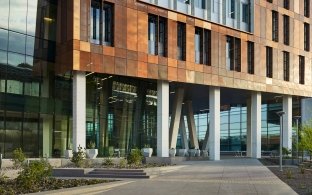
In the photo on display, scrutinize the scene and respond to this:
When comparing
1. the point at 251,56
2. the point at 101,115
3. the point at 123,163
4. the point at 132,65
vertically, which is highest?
the point at 251,56

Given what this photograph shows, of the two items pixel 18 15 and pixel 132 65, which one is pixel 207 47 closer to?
pixel 132 65

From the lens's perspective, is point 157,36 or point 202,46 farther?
point 202,46

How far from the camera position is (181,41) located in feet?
133

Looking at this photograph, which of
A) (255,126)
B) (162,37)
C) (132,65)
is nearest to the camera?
(132,65)

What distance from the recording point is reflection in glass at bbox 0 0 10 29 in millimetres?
31125

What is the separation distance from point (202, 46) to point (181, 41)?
2568 millimetres

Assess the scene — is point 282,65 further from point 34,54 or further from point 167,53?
point 34,54

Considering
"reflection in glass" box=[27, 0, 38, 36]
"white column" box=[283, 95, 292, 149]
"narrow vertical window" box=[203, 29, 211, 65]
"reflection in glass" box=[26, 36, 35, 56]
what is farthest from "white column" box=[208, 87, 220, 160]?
"reflection in glass" box=[27, 0, 38, 36]

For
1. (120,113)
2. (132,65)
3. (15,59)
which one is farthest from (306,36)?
(15,59)

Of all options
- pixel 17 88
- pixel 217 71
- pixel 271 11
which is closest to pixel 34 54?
pixel 17 88

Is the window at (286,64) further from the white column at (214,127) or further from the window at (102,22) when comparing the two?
the window at (102,22)

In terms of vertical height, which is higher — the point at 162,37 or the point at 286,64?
the point at 162,37

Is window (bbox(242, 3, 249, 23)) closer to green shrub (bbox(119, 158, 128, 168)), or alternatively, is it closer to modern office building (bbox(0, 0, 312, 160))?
modern office building (bbox(0, 0, 312, 160))

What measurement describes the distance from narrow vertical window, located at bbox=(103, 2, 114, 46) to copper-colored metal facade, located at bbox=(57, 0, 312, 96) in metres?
0.41
